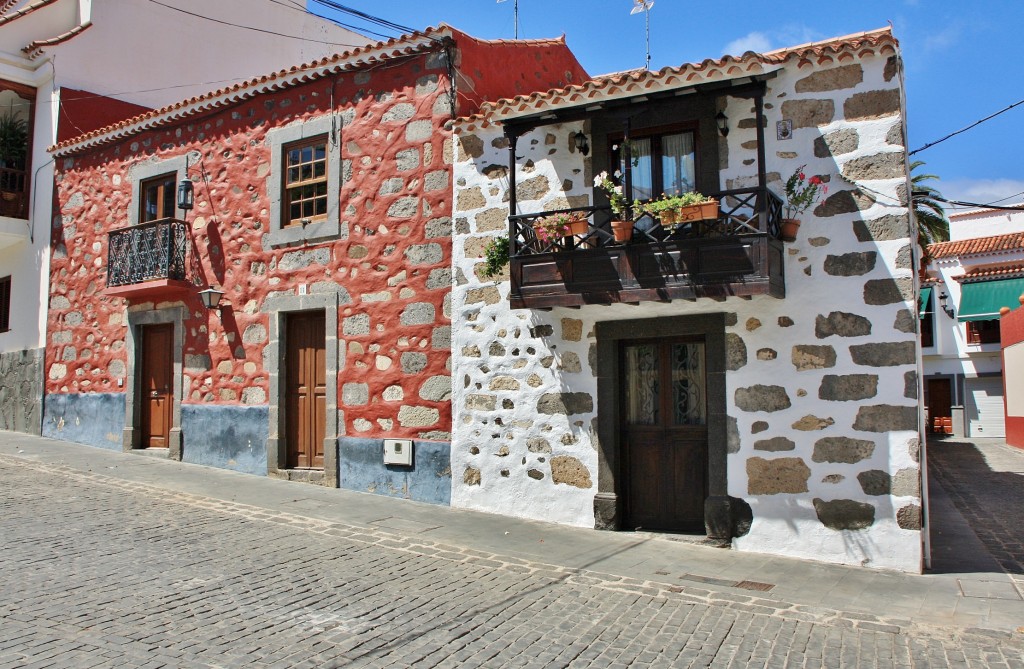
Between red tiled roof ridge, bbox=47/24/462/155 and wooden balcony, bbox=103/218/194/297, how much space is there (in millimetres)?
1670

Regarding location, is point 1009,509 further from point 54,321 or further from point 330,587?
point 54,321

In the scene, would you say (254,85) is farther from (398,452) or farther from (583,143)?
(398,452)

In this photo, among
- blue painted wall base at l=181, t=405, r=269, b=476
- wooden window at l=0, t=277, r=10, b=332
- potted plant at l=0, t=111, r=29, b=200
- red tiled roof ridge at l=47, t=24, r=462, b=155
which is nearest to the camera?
red tiled roof ridge at l=47, t=24, r=462, b=155

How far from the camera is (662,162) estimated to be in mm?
7930

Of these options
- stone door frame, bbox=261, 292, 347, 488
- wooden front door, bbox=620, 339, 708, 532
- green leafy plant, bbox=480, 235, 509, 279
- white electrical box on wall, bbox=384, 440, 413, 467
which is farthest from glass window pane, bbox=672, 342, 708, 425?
stone door frame, bbox=261, 292, 347, 488

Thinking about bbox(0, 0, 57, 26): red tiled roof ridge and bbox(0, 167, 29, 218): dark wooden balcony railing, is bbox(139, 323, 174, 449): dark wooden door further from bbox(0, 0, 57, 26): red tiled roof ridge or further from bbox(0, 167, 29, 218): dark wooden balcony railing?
bbox(0, 0, 57, 26): red tiled roof ridge

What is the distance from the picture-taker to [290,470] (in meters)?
10.3

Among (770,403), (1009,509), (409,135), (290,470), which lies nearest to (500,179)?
(409,135)

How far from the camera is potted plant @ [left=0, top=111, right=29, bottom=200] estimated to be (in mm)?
14211

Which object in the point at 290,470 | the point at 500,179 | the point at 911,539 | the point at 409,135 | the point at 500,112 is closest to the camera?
the point at 911,539

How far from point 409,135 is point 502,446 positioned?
13.2 feet

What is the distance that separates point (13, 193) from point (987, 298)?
26.5 m

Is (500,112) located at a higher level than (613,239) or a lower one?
higher

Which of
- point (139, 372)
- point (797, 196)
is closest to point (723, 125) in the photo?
point (797, 196)
